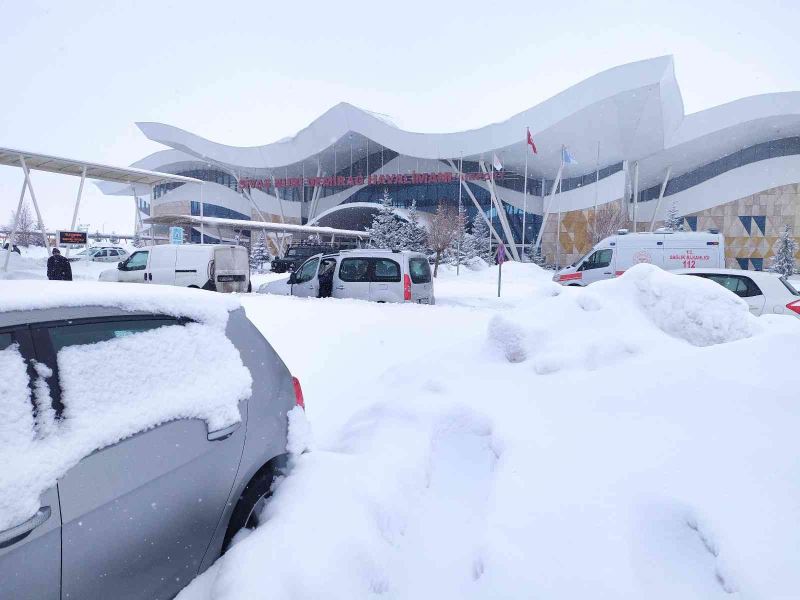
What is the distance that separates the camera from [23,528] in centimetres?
123

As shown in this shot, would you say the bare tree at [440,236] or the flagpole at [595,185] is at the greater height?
the flagpole at [595,185]

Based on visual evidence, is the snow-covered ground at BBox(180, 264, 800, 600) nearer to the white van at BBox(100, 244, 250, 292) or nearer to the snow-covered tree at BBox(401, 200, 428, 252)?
the white van at BBox(100, 244, 250, 292)

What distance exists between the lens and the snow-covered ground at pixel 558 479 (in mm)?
2008

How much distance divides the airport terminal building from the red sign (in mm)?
153

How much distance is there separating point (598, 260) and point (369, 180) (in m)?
34.6

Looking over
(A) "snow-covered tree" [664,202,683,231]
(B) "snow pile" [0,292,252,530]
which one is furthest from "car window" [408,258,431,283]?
(A) "snow-covered tree" [664,202,683,231]

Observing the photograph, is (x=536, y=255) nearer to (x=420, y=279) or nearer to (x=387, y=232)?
(x=387, y=232)

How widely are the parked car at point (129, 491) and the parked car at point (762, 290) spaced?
10.5m

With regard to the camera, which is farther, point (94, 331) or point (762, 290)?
point (762, 290)

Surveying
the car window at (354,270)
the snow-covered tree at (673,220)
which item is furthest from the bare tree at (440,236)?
the snow-covered tree at (673,220)

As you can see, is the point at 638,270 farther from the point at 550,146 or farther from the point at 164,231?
the point at 164,231

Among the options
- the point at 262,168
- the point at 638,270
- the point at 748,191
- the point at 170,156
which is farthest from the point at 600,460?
the point at 170,156

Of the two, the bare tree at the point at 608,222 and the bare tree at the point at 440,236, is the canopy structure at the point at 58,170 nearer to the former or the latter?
the bare tree at the point at 440,236

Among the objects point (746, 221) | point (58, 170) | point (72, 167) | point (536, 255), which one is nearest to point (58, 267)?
point (72, 167)
